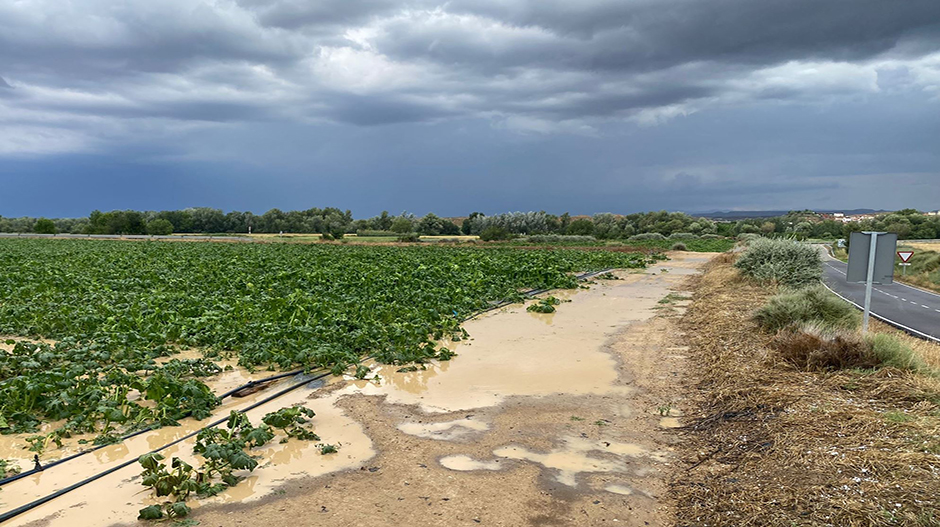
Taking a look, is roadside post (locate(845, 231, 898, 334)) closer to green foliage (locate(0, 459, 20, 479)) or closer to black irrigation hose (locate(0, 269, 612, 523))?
black irrigation hose (locate(0, 269, 612, 523))

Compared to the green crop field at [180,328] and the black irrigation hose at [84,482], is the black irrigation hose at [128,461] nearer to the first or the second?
the black irrigation hose at [84,482]

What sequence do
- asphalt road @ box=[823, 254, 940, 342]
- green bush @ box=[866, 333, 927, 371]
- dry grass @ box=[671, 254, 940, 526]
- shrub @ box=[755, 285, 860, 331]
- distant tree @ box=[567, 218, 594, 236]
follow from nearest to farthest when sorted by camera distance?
dry grass @ box=[671, 254, 940, 526]
green bush @ box=[866, 333, 927, 371]
shrub @ box=[755, 285, 860, 331]
asphalt road @ box=[823, 254, 940, 342]
distant tree @ box=[567, 218, 594, 236]

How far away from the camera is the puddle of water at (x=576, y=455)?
6.23 m

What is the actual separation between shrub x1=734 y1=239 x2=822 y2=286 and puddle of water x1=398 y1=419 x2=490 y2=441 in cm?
1804

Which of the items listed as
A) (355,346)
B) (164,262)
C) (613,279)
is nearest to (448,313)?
(355,346)

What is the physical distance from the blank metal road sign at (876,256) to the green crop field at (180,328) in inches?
298

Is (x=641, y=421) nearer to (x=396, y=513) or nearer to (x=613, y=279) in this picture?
(x=396, y=513)

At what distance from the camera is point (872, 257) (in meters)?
9.98

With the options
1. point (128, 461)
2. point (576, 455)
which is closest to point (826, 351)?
point (576, 455)

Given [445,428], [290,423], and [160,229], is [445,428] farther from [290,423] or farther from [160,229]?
[160,229]

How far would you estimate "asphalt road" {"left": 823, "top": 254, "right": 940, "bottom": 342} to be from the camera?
613 inches

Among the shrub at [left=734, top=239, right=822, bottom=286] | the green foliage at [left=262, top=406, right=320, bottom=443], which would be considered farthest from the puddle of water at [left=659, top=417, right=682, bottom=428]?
the shrub at [left=734, top=239, right=822, bottom=286]

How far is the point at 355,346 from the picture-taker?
38.1ft

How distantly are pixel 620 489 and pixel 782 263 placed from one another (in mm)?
20723
